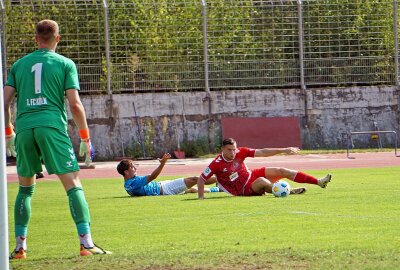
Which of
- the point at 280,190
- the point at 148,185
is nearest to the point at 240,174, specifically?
the point at 280,190

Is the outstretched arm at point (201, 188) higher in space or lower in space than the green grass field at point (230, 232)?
lower

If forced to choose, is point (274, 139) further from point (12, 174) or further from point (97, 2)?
point (12, 174)

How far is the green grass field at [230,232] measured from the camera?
33.4 feet

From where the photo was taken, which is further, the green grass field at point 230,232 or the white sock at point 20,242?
the white sock at point 20,242

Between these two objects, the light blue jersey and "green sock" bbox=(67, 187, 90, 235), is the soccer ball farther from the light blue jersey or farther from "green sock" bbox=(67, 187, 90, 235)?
"green sock" bbox=(67, 187, 90, 235)

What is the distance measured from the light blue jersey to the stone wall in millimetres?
21810

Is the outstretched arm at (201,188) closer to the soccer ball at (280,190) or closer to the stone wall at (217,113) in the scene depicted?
the soccer ball at (280,190)

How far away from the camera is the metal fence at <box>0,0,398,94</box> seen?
44219 millimetres

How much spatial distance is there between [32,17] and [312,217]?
31.0 meters

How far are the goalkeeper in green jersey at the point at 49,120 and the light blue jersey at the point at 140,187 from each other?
32.9 feet

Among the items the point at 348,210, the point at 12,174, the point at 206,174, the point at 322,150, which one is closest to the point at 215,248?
the point at 348,210

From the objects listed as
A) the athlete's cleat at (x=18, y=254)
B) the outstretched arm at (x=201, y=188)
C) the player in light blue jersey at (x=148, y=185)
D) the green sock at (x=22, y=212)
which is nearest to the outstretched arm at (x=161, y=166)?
the player in light blue jersey at (x=148, y=185)

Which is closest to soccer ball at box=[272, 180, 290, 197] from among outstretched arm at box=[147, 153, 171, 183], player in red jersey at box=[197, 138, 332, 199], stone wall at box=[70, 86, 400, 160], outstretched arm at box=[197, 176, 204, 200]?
player in red jersey at box=[197, 138, 332, 199]

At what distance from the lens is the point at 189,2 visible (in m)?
45.3
